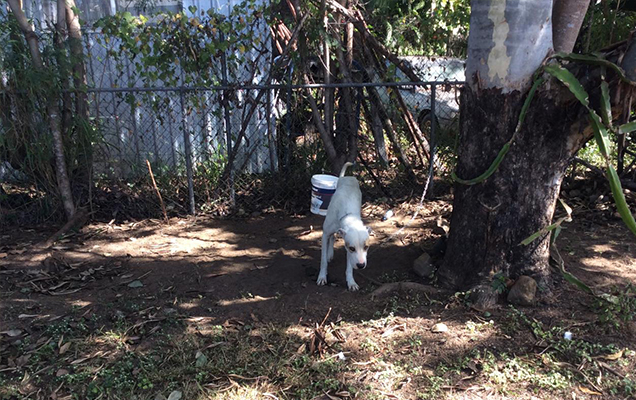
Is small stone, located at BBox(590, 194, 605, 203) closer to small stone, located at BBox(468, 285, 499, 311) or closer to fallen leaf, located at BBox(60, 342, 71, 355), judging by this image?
small stone, located at BBox(468, 285, 499, 311)

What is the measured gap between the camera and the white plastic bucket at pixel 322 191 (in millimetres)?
5203

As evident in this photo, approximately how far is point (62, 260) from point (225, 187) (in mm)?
2096

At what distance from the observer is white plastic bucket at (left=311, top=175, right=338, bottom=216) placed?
5.20 meters

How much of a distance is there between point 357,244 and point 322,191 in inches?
57.2

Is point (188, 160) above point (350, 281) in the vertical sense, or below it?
above

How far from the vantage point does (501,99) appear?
343 cm

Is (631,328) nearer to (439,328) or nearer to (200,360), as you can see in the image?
(439,328)

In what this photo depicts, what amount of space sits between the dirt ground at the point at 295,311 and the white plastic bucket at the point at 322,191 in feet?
1.14

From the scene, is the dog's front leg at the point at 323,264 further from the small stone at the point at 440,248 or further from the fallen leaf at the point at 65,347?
the fallen leaf at the point at 65,347

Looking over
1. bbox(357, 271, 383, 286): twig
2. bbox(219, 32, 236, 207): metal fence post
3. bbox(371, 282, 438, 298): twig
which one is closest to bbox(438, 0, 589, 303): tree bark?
bbox(371, 282, 438, 298): twig

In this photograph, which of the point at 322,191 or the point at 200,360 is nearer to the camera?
the point at 200,360

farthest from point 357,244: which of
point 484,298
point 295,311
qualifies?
point 484,298

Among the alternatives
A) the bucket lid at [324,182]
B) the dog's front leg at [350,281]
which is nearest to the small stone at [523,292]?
the dog's front leg at [350,281]

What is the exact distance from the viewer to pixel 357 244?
12.8 ft
